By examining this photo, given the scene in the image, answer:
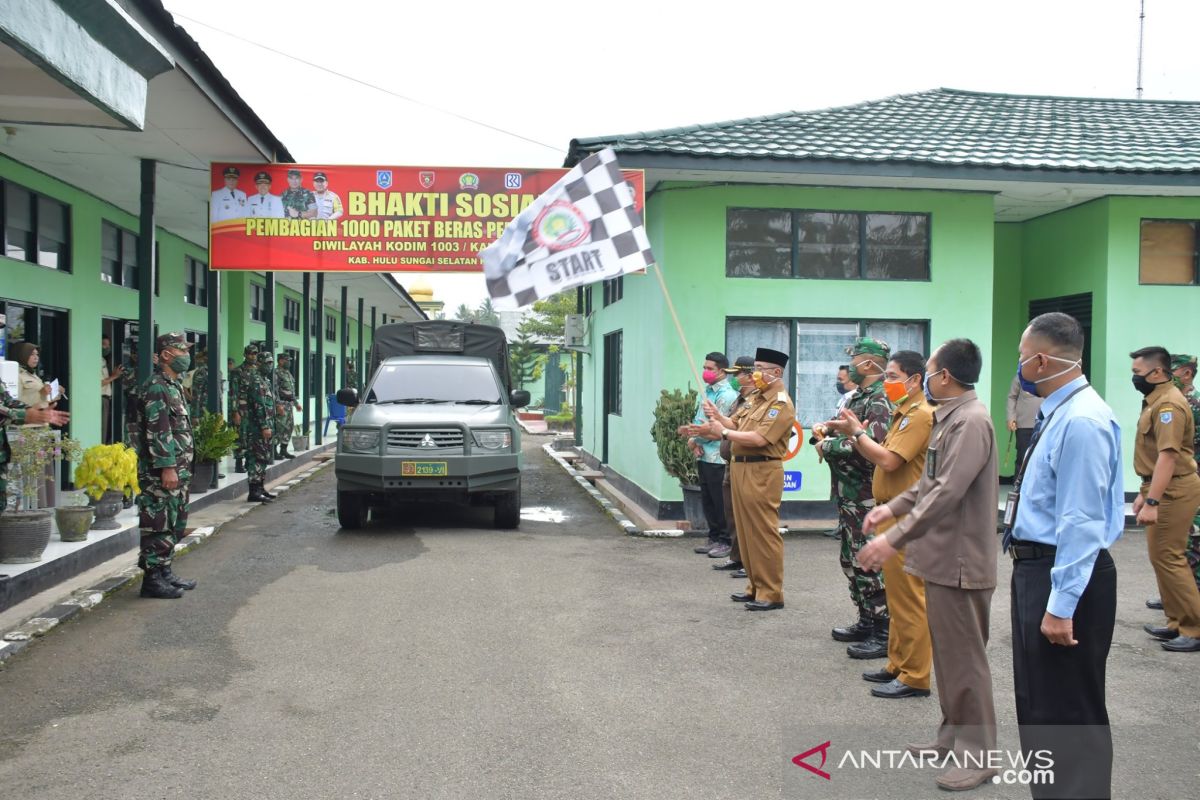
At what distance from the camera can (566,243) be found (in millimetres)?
7535

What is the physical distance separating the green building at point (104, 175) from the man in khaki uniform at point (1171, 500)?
6957 millimetres

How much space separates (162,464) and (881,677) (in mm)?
5527

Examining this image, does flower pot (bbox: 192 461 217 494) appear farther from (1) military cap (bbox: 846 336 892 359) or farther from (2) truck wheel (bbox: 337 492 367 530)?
(1) military cap (bbox: 846 336 892 359)

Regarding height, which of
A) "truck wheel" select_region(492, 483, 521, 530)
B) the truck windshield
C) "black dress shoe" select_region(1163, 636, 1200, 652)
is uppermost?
the truck windshield

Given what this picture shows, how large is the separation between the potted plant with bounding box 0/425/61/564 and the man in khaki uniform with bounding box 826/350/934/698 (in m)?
6.19

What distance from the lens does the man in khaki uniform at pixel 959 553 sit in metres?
4.30

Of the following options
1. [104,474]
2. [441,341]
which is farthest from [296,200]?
[104,474]

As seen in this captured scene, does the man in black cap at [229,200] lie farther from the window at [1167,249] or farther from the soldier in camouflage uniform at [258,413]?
the window at [1167,249]

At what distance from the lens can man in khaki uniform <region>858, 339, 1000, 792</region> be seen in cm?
430

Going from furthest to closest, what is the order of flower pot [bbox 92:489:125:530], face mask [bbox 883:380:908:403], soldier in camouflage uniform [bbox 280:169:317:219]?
soldier in camouflage uniform [bbox 280:169:317:219], flower pot [bbox 92:489:125:530], face mask [bbox 883:380:908:403]

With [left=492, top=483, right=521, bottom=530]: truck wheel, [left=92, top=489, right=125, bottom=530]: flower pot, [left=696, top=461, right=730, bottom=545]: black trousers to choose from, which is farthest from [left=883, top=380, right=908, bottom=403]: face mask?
[left=92, top=489, right=125, bottom=530]: flower pot

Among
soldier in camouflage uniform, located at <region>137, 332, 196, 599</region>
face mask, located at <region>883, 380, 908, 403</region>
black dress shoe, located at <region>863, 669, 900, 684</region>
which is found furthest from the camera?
soldier in camouflage uniform, located at <region>137, 332, 196, 599</region>

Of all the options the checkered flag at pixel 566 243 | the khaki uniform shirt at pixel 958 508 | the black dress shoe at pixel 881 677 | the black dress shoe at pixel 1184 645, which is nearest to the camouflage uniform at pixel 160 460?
the checkered flag at pixel 566 243

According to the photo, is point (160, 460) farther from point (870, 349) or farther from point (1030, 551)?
point (1030, 551)
